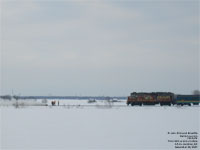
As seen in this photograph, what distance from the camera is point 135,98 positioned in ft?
194

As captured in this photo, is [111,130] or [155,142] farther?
[111,130]

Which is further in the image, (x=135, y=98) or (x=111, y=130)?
(x=135, y=98)

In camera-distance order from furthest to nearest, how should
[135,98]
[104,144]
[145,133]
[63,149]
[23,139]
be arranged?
[135,98]
[145,133]
[23,139]
[104,144]
[63,149]

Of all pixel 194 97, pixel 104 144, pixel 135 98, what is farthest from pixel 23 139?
pixel 194 97

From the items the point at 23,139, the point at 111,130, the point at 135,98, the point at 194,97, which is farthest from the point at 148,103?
the point at 23,139

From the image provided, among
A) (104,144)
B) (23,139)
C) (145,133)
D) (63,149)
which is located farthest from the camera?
(145,133)

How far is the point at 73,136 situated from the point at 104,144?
2.88 metres

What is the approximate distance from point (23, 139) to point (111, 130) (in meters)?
5.83

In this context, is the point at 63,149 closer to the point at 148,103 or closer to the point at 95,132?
the point at 95,132

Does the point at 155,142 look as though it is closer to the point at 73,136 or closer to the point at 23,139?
the point at 73,136

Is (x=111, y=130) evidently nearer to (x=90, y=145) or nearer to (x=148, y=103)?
(x=90, y=145)

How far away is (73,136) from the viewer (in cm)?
1941

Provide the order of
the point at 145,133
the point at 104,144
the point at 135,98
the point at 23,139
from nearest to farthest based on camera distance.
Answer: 1. the point at 104,144
2. the point at 23,139
3. the point at 145,133
4. the point at 135,98

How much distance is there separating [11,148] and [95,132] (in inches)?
231
